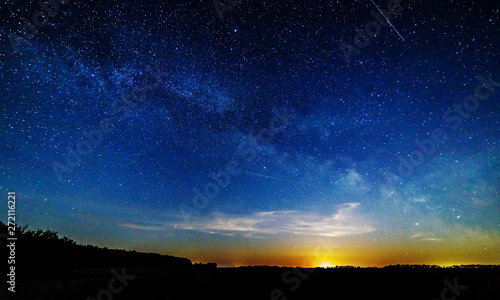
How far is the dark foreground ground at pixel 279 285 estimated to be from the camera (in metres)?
6.69

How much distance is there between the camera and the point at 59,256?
12.1 m

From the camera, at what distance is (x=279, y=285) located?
23.8 ft

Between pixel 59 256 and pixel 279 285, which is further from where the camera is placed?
pixel 59 256

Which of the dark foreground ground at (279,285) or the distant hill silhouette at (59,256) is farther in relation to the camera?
the distant hill silhouette at (59,256)

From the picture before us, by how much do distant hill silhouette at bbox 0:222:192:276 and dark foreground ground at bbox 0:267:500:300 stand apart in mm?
2399

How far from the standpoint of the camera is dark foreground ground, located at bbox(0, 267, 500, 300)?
22.0 ft

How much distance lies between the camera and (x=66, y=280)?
877 centimetres

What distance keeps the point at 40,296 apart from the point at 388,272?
9997 millimetres

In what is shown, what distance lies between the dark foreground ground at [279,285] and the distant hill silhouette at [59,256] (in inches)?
94.4

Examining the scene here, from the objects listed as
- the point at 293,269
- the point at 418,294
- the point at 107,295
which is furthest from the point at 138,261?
the point at 418,294

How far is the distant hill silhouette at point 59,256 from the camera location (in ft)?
35.6

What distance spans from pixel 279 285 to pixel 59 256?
10.4 m

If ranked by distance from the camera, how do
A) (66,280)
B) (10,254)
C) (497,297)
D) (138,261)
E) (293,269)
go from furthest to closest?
(138,261) → (10,254) → (66,280) → (293,269) → (497,297)

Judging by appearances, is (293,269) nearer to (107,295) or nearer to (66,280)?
(107,295)
